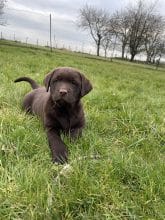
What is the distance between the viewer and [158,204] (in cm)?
310

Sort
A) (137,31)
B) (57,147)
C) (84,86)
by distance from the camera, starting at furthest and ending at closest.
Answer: (137,31) → (84,86) → (57,147)

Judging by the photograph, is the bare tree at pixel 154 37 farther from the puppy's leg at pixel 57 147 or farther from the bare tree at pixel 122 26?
the puppy's leg at pixel 57 147

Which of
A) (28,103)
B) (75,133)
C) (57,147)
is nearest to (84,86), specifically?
(75,133)

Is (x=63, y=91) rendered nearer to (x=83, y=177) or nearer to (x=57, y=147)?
(x=57, y=147)

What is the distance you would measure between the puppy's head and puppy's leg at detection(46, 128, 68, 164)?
453 millimetres

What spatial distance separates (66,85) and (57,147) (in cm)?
98

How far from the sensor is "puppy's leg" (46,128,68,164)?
3.85 metres

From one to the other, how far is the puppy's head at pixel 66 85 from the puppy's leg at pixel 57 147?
453 mm

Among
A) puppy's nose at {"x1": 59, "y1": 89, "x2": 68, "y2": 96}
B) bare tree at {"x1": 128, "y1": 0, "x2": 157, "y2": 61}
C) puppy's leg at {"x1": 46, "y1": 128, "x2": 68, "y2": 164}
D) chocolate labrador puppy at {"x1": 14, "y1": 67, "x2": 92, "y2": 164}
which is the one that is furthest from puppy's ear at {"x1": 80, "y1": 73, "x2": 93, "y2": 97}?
bare tree at {"x1": 128, "y1": 0, "x2": 157, "y2": 61}

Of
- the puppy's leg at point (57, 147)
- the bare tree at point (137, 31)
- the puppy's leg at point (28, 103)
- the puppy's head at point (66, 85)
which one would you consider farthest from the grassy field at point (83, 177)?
the bare tree at point (137, 31)

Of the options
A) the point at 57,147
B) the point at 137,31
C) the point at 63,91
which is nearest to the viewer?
the point at 57,147

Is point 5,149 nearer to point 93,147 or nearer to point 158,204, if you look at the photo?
point 93,147

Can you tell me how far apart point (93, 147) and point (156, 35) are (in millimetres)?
73799

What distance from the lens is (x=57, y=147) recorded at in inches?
160
